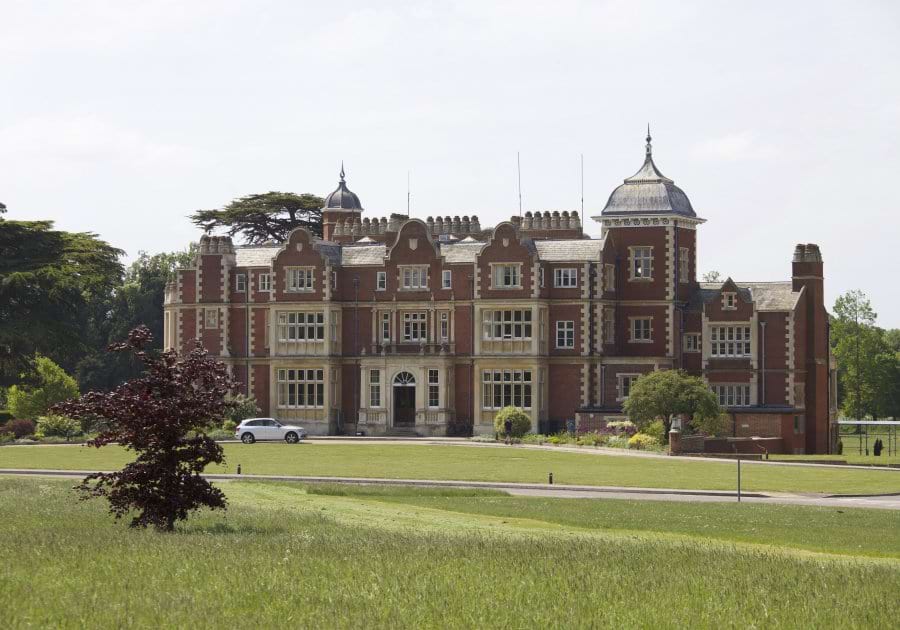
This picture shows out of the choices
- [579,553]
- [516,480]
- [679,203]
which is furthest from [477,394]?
[579,553]

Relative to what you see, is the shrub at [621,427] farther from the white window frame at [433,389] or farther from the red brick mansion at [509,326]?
the white window frame at [433,389]

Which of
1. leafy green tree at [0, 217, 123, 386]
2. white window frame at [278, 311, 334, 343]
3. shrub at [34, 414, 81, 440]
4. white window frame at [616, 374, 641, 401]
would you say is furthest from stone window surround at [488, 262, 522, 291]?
shrub at [34, 414, 81, 440]

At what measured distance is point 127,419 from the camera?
97.7 feet

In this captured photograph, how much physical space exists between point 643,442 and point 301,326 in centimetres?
2179

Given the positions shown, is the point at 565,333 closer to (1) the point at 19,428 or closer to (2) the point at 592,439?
(2) the point at 592,439

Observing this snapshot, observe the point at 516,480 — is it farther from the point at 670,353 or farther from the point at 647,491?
the point at 670,353

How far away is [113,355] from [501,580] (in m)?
91.0

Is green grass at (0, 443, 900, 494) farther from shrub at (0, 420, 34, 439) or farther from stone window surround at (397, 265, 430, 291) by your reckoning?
stone window surround at (397, 265, 430, 291)

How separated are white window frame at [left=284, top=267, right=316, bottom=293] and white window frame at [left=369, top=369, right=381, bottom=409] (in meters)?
5.34

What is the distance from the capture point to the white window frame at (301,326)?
3196 inches

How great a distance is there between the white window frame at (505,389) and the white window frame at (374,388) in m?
5.75

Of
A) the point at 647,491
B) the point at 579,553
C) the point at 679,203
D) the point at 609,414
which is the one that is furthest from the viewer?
the point at 679,203

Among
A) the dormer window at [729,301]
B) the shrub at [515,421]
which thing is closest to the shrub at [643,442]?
the shrub at [515,421]

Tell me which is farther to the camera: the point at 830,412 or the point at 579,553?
the point at 830,412
